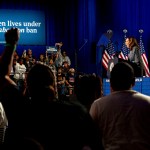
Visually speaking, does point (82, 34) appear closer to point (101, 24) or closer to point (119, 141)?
point (101, 24)

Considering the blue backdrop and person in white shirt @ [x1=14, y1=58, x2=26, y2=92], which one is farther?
the blue backdrop

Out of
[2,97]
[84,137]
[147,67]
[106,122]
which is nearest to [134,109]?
[106,122]

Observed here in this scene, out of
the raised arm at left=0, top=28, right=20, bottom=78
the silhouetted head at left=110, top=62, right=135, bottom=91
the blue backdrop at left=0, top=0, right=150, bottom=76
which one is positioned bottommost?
the silhouetted head at left=110, top=62, right=135, bottom=91

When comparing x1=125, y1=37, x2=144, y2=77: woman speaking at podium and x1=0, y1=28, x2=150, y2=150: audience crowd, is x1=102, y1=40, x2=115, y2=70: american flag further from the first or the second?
x1=0, y1=28, x2=150, y2=150: audience crowd

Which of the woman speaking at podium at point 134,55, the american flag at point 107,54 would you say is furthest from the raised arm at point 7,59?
the american flag at point 107,54

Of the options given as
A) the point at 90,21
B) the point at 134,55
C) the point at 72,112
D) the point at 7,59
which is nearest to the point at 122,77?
the point at 72,112

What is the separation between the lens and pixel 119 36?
14.2 meters

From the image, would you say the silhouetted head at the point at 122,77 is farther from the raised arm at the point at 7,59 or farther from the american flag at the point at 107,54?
the american flag at the point at 107,54

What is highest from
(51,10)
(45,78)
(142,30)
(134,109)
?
(51,10)

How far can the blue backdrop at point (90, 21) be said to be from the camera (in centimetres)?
1531

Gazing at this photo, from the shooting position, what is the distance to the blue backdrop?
50.2ft

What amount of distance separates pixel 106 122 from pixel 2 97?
25.3 inches

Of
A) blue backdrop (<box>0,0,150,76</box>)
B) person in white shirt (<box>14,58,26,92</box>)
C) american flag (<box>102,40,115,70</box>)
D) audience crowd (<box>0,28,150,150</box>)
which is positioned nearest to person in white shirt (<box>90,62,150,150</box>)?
audience crowd (<box>0,28,150,150</box>)

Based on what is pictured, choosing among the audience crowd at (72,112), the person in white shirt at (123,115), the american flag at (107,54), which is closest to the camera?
the audience crowd at (72,112)
